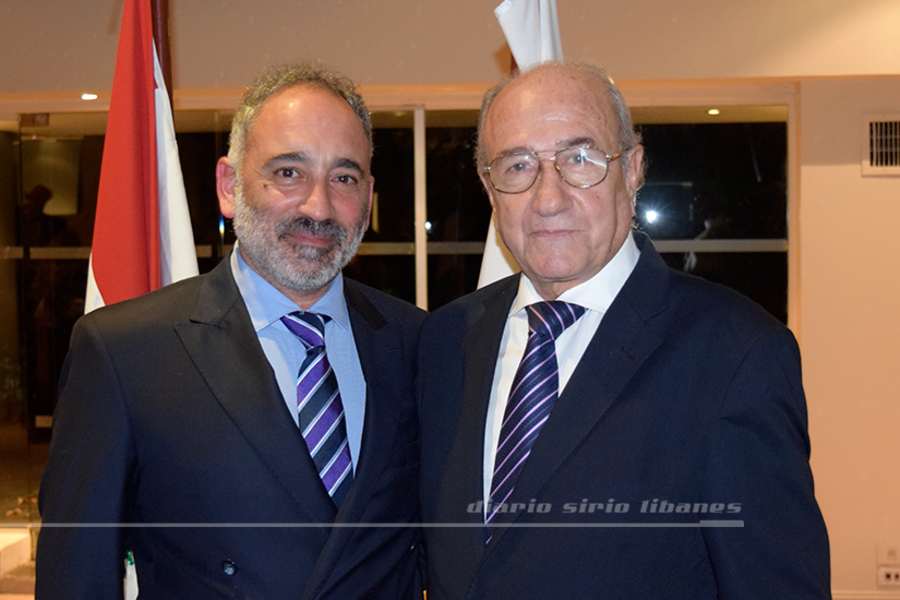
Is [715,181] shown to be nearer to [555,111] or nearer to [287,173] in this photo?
[555,111]

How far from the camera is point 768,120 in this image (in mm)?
4062

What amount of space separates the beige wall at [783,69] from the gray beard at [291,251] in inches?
83.4

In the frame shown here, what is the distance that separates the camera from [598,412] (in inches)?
50.1

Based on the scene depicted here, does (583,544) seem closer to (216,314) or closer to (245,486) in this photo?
(245,486)

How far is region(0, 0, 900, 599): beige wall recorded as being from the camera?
11.0 ft

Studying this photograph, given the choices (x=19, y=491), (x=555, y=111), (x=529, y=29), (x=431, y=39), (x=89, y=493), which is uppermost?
(x=431, y=39)

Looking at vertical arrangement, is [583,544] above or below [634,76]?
below

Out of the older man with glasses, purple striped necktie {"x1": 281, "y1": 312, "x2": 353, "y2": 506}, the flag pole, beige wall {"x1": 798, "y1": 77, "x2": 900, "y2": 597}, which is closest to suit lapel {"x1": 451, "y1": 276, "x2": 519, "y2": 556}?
the older man with glasses

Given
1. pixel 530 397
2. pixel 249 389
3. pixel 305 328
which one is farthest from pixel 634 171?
pixel 249 389

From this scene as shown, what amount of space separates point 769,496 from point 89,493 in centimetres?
116

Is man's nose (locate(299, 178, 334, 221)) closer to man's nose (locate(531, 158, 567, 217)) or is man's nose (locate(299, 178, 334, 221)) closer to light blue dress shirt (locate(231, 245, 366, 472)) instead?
light blue dress shirt (locate(231, 245, 366, 472))

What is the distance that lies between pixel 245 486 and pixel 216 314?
0.35 metres

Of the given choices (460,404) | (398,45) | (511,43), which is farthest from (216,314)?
(398,45)

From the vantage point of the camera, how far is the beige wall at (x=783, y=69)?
3359mm
